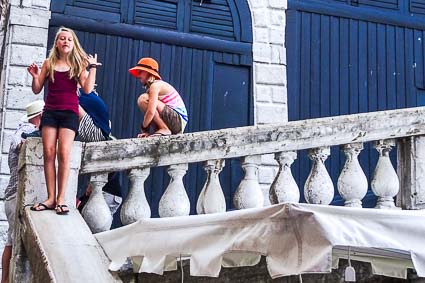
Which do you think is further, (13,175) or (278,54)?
(278,54)

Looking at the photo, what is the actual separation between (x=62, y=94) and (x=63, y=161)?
491 millimetres

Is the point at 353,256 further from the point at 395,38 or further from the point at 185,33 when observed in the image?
the point at 395,38

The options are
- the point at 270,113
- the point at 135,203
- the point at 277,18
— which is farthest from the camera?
the point at 277,18

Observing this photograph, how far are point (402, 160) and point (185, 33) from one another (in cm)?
352

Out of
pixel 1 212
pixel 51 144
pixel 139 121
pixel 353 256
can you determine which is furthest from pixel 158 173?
pixel 353 256

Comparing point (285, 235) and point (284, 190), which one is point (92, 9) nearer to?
point (284, 190)

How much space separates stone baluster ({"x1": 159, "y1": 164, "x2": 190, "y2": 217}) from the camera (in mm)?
4680

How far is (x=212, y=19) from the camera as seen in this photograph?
8.06 m

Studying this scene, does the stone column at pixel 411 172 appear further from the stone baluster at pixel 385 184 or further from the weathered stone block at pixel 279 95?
the weathered stone block at pixel 279 95

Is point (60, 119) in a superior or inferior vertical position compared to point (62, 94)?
inferior

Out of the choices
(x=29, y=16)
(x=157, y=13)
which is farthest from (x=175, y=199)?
(x=157, y=13)

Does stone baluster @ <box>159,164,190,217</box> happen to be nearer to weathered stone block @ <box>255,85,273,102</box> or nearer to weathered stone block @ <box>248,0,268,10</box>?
weathered stone block @ <box>255,85,273,102</box>

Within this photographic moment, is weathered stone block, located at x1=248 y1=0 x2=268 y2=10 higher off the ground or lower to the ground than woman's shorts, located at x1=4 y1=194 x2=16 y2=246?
higher

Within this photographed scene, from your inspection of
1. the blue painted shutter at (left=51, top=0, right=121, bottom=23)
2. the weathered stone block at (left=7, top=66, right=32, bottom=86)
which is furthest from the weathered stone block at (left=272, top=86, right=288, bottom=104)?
the weathered stone block at (left=7, top=66, right=32, bottom=86)
